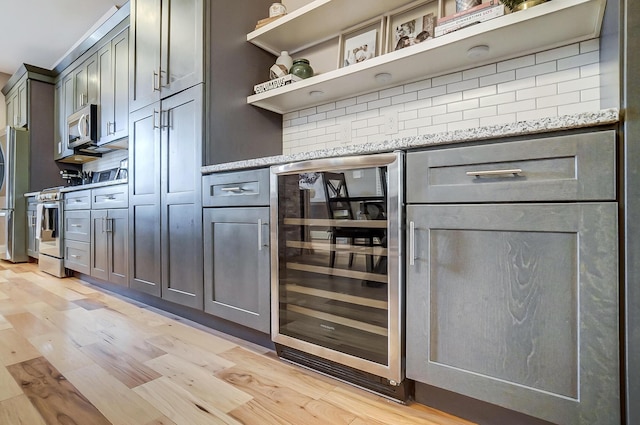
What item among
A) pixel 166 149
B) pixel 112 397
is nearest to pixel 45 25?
pixel 166 149

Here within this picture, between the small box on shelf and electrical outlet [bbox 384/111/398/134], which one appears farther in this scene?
the small box on shelf

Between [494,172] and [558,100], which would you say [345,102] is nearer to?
[558,100]

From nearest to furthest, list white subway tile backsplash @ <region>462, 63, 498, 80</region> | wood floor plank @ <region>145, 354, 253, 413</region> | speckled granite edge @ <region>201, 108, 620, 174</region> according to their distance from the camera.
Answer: speckled granite edge @ <region>201, 108, 620, 174</region> < wood floor plank @ <region>145, 354, 253, 413</region> < white subway tile backsplash @ <region>462, 63, 498, 80</region>

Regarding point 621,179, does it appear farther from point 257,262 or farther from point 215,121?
point 215,121

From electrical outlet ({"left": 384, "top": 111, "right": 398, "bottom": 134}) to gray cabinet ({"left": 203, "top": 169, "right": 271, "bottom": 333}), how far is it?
0.78 meters

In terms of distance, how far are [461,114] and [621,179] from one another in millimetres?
915

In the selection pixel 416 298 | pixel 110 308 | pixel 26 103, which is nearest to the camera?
pixel 416 298

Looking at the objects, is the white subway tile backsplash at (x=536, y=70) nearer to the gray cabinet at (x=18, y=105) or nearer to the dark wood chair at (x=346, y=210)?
the dark wood chair at (x=346, y=210)

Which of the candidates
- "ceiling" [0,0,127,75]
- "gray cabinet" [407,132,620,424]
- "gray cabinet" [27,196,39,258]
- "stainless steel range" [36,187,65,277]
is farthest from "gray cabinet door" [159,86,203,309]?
"gray cabinet" [27,196,39,258]

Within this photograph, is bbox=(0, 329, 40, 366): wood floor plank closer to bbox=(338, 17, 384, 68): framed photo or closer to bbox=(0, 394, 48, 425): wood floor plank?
bbox=(0, 394, 48, 425): wood floor plank

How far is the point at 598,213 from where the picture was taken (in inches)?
31.4

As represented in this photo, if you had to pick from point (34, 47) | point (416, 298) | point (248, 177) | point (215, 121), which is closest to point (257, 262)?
point (248, 177)

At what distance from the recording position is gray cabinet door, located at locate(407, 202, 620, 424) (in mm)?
798

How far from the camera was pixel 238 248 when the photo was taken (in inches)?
62.6
